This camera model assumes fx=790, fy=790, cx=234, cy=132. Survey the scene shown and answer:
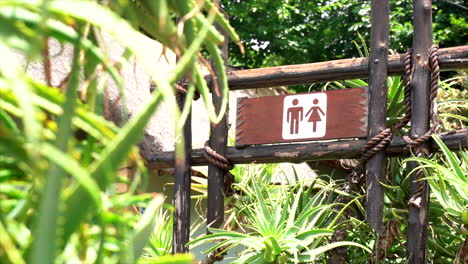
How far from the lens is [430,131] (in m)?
3.30

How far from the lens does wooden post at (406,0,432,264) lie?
328 cm

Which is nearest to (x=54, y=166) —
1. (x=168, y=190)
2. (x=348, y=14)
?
(x=168, y=190)

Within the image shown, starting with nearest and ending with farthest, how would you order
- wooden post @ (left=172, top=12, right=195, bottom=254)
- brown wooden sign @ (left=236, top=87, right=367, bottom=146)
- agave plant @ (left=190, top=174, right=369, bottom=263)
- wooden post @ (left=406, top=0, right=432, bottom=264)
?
agave plant @ (left=190, top=174, right=369, bottom=263)
wooden post @ (left=406, top=0, right=432, bottom=264)
brown wooden sign @ (left=236, top=87, right=367, bottom=146)
wooden post @ (left=172, top=12, right=195, bottom=254)

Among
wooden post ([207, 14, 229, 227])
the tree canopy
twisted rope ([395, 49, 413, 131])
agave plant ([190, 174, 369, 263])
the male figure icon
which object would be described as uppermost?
the tree canopy

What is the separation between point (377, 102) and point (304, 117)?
1.12 ft

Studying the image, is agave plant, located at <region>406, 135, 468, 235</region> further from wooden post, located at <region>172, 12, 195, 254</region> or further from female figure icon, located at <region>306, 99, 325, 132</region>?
wooden post, located at <region>172, 12, 195, 254</region>

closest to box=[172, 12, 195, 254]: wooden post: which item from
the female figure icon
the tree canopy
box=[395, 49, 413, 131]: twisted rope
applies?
the female figure icon

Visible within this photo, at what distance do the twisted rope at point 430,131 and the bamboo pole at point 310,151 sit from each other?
2.2 inches

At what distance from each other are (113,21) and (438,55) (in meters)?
2.93

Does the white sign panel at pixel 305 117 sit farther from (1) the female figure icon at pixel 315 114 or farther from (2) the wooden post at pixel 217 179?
(2) the wooden post at pixel 217 179

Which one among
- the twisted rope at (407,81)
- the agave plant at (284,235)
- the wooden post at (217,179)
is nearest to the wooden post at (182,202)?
the wooden post at (217,179)

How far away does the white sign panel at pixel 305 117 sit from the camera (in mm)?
3582

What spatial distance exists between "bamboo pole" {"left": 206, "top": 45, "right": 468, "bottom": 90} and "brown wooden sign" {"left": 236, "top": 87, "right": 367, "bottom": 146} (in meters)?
0.09

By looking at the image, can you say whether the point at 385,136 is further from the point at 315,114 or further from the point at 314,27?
the point at 314,27
